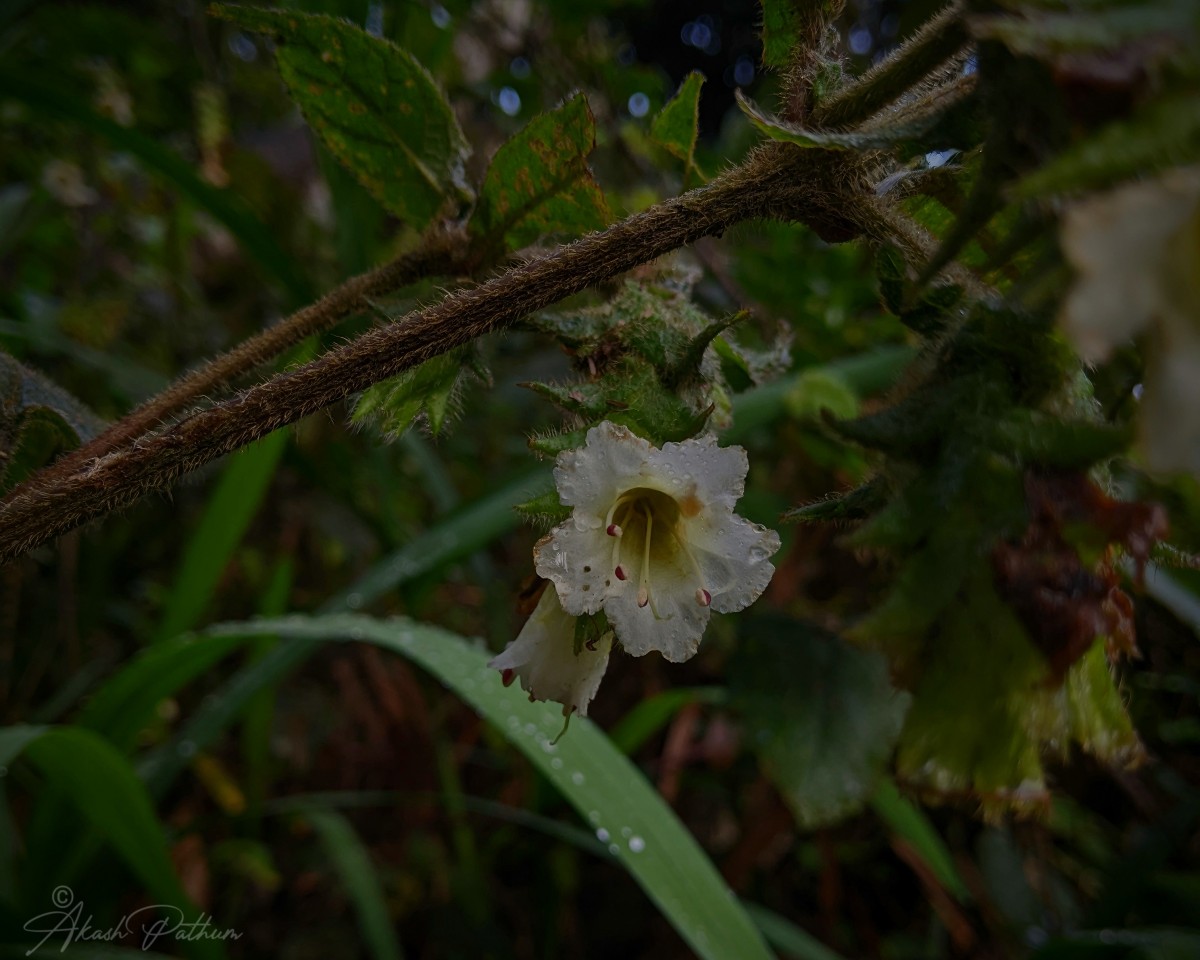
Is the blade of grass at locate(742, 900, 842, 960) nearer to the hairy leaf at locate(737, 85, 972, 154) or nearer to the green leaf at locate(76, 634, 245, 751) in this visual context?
the green leaf at locate(76, 634, 245, 751)

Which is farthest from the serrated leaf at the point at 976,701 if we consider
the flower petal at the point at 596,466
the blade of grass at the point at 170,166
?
the blade of grass at the point at 170,166

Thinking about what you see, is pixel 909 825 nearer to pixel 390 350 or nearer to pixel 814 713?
pixel 814 713

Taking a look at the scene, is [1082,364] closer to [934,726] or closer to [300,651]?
[934,726]

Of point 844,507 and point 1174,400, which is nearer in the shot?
point 1174,400

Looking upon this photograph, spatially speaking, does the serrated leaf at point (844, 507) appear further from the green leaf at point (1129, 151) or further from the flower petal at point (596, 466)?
the green leaf at point (1129, 151)

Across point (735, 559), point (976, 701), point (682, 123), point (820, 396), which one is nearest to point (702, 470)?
point (735, 559)

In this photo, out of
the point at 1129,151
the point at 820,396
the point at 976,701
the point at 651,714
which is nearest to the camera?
the point at 1129,151
